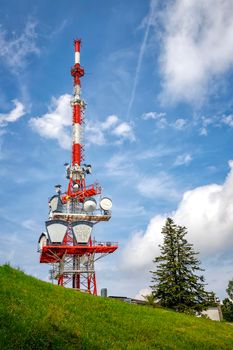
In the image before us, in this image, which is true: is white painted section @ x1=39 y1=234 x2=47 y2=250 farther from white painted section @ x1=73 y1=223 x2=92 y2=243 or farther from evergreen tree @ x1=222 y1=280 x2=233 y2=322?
evergreen tree @ x1=222 y1=280 x2=233 y2=322

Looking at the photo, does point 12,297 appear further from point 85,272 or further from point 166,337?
point 85,272

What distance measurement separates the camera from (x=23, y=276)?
21.0 meters

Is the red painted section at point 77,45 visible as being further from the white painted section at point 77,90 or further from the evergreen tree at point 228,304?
the evergreen tree at point 228,304

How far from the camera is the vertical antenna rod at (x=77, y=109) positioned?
196 feet

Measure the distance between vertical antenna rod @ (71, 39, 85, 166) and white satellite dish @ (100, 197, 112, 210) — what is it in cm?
747

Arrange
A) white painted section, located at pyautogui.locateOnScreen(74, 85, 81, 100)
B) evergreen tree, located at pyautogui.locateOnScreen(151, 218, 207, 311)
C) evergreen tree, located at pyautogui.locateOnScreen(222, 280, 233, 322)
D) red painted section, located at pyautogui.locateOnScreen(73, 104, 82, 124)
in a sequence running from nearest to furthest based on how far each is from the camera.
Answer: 1. evergreen tree, located at pyautogui.locateOnScreen(151, 218, 207, 311)
2. red painted section, located at pyautogui.locateOnScreen(73, 104, 82, 124)
3. white painted section, located at pyautogui.locateOnScreen(74, 85, 81, 100)
4. evergreen tree, located at pyautogui.locateOnScreen(222, 280, 233, 322)

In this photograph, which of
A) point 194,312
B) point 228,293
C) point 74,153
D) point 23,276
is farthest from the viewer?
point 228,293

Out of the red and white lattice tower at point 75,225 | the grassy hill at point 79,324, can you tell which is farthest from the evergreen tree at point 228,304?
the grassy hill at point 79,324

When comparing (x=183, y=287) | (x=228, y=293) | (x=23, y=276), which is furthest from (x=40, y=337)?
(x=228, y=293)

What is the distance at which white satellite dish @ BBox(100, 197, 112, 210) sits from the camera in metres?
55.9

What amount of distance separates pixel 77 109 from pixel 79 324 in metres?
50.5

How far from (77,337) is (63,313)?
2.90m

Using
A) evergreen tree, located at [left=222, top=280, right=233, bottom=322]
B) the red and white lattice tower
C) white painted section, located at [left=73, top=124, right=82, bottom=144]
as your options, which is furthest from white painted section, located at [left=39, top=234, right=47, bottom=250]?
evergreen tree, located at [left=222, top=280, right=233, bottom=322]

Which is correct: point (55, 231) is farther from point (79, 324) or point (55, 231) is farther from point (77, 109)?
point (79, 324)
